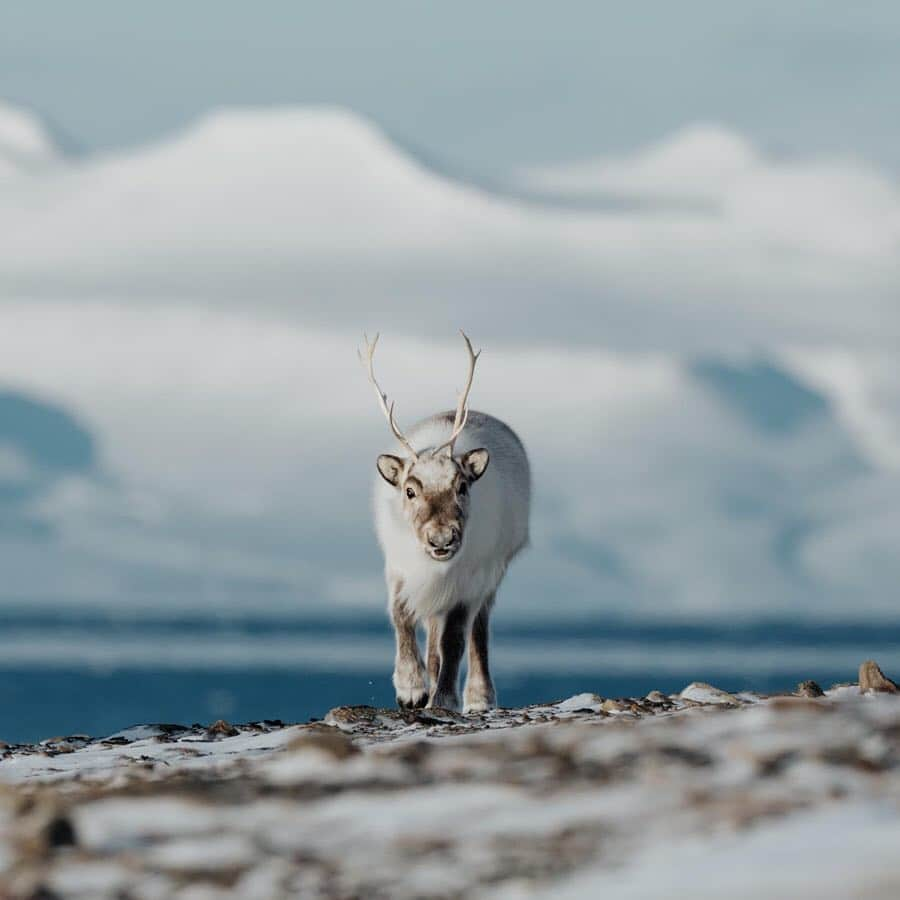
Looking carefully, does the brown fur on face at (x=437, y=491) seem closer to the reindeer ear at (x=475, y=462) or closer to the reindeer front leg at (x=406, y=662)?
the reindeer ear at (x=475, y=462)

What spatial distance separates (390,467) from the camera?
14891 mm

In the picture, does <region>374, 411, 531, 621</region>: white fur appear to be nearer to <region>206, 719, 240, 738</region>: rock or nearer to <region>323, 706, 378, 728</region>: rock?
<region>323, 706, 378, 728</region>: rock

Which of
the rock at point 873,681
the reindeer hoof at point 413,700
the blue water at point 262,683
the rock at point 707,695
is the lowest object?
the rock at point 873,681

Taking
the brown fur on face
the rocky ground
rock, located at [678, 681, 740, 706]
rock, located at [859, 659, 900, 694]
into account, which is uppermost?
the brown fur on face

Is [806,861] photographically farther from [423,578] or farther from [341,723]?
[423,578]

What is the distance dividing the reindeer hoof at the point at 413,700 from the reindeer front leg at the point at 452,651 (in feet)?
0.18

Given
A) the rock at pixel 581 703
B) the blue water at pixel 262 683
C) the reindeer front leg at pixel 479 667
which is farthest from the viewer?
the blue water at pixel 262 683

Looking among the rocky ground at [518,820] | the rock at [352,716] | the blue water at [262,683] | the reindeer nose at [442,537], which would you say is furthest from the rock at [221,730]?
the blue water at [262,683]

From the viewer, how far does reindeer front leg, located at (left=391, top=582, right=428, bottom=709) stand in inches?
598

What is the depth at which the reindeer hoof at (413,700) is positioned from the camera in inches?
596

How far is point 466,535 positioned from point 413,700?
1102mm

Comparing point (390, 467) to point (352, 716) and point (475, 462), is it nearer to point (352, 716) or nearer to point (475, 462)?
point (475, 462)

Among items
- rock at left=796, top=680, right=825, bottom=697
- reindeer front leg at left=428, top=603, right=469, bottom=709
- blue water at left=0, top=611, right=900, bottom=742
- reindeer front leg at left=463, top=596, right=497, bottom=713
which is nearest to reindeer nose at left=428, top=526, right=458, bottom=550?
reindeer front leg at left=428, top=603, right=469, bottom=709

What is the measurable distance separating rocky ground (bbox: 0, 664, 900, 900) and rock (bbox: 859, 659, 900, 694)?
15.1 feet
